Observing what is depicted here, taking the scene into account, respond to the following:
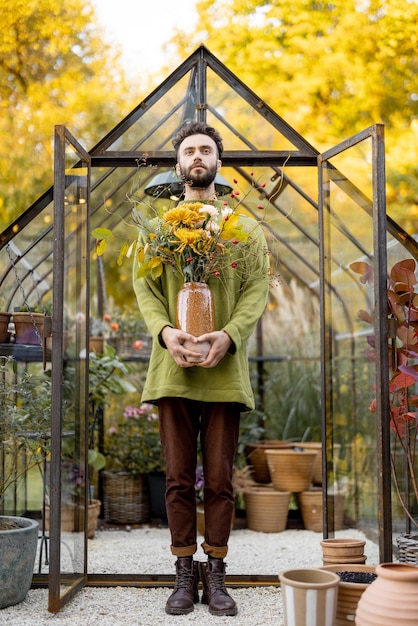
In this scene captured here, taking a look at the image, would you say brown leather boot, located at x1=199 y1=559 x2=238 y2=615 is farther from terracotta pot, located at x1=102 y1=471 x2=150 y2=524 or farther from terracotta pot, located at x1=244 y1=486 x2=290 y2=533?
terracotta pot, located at x1=102 y1=471 x2=150 y2=524

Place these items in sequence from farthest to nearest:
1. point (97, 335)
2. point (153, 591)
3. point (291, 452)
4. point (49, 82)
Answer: point (49, 82), point (97, 335), point (291, 452), point (153, 591)

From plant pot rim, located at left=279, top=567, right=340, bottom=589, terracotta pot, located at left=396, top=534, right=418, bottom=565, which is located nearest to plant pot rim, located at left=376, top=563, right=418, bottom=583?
plant pot rim, located at left=279, top=567, right=340, bottom=589

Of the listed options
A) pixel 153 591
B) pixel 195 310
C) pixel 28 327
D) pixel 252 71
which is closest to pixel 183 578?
pixel 153 591

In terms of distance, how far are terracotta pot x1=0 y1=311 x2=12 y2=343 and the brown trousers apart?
872 mm

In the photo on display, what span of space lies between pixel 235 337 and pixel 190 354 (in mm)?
212

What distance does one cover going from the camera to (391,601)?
7.25 ft

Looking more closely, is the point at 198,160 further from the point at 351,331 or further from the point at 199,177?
the point at 351,331

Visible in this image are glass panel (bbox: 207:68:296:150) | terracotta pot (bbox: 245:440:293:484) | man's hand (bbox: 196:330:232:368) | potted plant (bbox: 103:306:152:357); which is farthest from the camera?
potted plant (bbox: 103:306:152:357)

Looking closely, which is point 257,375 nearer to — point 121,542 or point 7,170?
point 121,542

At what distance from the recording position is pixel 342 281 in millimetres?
4262

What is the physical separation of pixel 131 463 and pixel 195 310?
2.97m

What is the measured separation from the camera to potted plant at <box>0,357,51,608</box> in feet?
10.5

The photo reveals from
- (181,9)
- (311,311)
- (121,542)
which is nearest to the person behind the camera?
(121,542)

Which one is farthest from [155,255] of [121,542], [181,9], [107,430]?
[181,9]
